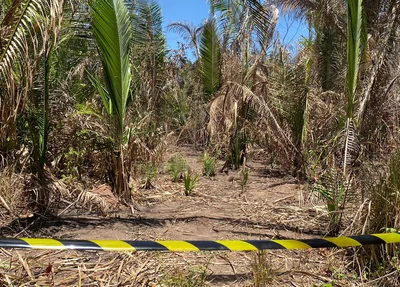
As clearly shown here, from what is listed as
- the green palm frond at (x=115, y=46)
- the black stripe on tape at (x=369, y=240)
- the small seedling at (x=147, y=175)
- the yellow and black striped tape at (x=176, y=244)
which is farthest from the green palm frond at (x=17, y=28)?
the black stripe on tape at (x=369, y=240)

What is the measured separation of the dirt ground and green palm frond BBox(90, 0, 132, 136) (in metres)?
1.04

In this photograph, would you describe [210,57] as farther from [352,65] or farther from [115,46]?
[352,65]

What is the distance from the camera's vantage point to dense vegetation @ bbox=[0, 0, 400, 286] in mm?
3176

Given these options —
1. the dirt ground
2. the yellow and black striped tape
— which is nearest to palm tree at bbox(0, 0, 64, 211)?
the dirt ground

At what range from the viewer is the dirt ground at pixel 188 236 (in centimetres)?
273

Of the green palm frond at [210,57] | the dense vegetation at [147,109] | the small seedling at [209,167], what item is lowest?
the small seedling at [209,167]

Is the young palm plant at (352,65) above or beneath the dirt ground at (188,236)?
above

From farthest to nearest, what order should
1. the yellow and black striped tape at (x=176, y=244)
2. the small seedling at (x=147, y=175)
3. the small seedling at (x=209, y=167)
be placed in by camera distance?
the small seedling at (x=209, y=167) → the small seedling at (x=147, y=175) → the yellow and black striped tape at (x=176, y=244)

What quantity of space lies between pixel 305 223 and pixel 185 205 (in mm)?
1442

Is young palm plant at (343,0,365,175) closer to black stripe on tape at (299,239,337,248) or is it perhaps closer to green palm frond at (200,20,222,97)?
black stripe on tape at (299,239,337,248)

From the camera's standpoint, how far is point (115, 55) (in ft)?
13.1

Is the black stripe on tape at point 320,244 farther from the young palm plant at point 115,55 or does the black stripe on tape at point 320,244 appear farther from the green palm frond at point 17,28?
the green palm frond at point 17,28

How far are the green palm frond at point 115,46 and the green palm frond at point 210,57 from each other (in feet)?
16.7

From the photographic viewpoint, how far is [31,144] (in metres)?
3.87
